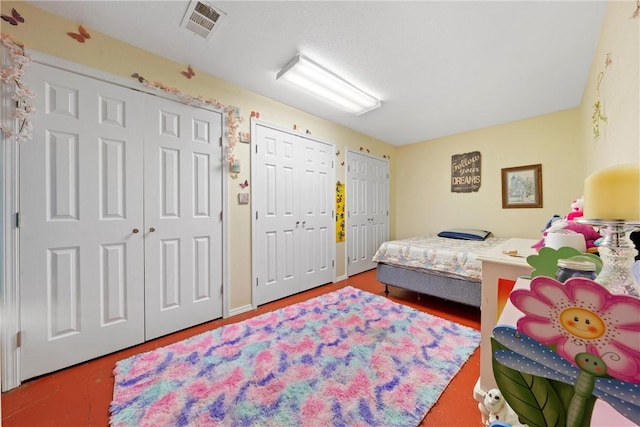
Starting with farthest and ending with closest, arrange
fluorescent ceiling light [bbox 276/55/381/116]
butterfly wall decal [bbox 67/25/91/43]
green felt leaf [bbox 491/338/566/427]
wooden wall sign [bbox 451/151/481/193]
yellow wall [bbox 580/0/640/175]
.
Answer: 1. wooden wall sign [bbox 451/151/481/193]
2. fluorescent ceiling light [bbox 276/55/381/116]
3. butterfly wall decal [bbox 67/25/91/43]
4. yellow wall [bbox 580/0/640/175]
5. green felt leaf [bbox 491/338/566/427]

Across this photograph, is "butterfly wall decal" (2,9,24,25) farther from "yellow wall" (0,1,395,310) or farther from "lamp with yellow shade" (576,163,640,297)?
"lamp with yellow shade" (576,163,640,297)

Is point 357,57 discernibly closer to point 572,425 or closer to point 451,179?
point 572,425

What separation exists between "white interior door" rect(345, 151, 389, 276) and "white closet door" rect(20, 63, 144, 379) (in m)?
2.70

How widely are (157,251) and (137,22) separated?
174cm

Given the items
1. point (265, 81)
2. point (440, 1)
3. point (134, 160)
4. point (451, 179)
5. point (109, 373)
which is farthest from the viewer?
point (451, 179)

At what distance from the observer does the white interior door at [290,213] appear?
2684 millimetres

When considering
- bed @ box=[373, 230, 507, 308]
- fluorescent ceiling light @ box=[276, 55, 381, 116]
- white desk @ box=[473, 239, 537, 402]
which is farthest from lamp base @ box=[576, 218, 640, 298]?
fluorescent ceiling light @ box=[276, 55, 381, 116]

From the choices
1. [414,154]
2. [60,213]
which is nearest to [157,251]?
[60,213]

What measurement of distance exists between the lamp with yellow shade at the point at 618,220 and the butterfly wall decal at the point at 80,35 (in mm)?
2851

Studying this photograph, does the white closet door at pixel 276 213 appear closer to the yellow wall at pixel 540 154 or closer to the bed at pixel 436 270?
the bed at pixel 436 270

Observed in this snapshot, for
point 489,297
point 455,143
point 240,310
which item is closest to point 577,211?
point 489,297

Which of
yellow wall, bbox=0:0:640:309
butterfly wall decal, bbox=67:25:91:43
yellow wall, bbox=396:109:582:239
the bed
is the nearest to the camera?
yellow wall, bbox=0:0:640:309

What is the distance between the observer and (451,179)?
13.2ft

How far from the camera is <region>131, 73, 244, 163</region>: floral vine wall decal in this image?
6.44ft
